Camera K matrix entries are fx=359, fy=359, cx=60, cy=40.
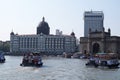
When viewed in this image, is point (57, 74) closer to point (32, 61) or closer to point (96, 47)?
point (32, 61)

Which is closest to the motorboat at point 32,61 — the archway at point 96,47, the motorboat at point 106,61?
the motorboat at point 106,61

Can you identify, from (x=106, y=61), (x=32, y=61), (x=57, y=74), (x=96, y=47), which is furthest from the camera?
(x=96, y=47)

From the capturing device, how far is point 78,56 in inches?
5276

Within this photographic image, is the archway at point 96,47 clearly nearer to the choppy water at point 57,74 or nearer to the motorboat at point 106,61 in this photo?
the motorboat at point 106,61

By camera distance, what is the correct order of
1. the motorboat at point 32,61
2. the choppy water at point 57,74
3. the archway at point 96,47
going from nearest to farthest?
the choppy water at point 57,74 < the motorboat at point 32,61 < the archway at point 96,47

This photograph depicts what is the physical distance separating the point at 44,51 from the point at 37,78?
154747 millimetres

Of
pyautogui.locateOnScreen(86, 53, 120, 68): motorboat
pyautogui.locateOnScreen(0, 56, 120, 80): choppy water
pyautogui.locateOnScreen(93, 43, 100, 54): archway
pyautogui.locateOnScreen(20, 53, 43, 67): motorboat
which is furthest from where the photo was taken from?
pyautogui.locateOnScreen(93, 43, 100, 54): archway

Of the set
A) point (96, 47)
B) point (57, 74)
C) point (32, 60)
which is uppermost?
point (96, 47)

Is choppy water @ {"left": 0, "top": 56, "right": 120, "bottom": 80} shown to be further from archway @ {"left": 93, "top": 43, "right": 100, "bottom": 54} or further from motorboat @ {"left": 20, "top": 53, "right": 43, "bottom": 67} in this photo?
Result: archway @ {"left": 93, "top": 43, "right": 100, "bottom": 54}

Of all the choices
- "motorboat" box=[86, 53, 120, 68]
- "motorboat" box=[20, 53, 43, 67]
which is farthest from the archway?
"motorboat" box=[20, 53, 43, 67]

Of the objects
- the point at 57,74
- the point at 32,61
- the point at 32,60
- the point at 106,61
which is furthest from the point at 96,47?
the point at 57,74

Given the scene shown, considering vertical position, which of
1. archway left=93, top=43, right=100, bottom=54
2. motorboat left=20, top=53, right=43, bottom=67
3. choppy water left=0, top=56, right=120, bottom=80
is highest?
archway left=93, top=43, right=100, bottom=54

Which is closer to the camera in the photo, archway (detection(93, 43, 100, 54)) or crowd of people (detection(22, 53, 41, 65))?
crowd of people (detection(22, 53, 41, 65))

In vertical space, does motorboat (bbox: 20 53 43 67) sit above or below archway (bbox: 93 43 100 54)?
below
